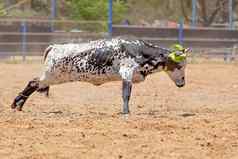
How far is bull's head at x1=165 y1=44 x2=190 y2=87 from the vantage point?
11859mm

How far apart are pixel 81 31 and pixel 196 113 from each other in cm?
1757

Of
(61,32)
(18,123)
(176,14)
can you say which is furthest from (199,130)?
(176,14)

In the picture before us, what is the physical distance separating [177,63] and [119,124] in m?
2.49

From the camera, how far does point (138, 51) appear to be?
453 inches

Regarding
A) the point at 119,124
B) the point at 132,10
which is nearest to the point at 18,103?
the point at 119,124

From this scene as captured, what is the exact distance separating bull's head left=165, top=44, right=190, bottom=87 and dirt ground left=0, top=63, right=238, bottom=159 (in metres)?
0.56

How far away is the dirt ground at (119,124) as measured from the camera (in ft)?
25.3

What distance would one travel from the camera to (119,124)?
388 inches

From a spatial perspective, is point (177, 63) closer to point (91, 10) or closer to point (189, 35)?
point (189, 35)

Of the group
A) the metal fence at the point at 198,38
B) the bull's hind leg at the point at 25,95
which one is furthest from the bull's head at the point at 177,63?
the metal fence at the point at 198,38

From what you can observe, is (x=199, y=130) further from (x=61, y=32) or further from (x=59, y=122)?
(x=61, y=32)

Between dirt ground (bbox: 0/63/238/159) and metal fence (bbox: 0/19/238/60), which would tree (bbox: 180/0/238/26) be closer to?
metal fence (bbox: 0/19/238/60)

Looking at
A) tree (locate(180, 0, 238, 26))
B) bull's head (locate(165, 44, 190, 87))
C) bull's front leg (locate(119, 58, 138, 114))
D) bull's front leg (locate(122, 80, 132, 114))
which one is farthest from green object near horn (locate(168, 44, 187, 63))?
tree (locate(180, 0, 238, 26))

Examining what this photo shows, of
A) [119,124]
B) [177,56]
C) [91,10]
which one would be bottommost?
[119,124]
